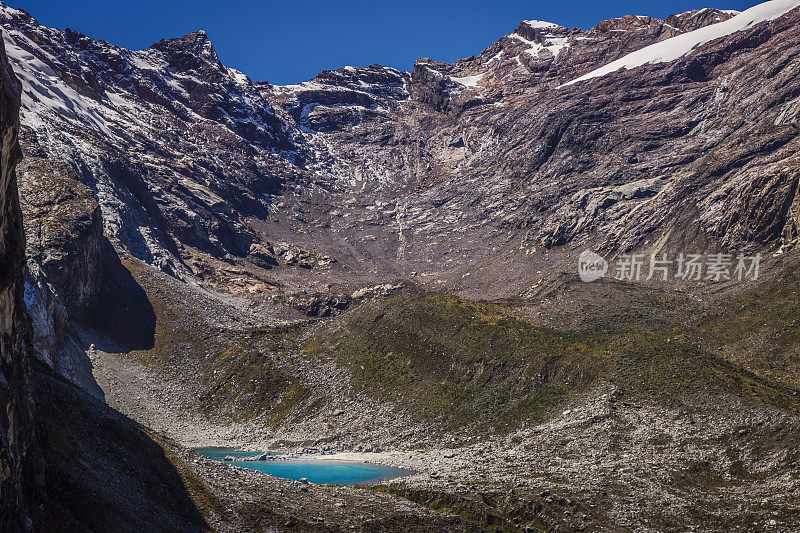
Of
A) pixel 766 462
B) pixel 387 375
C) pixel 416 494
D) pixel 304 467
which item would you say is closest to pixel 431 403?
pixel 387 375

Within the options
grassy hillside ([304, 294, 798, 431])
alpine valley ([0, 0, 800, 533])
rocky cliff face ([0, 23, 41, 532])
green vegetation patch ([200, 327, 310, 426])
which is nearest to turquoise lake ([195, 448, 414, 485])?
alpine valley ([0, 0, 800, 533])

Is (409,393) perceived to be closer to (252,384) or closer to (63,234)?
(252,384)

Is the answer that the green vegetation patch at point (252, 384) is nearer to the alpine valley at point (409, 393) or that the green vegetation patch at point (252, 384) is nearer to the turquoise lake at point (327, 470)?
the alpine valley at point (409, 393)

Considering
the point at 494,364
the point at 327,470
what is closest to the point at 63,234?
the point at 327,470

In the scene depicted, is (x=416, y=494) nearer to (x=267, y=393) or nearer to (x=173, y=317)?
(x=267, y=393)

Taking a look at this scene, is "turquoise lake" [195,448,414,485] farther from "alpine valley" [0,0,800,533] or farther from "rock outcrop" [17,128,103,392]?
"rock outcrop" [17,128,103,392]

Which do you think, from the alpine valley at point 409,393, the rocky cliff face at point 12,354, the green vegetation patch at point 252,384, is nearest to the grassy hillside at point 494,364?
the alpine valley at point 409,393
